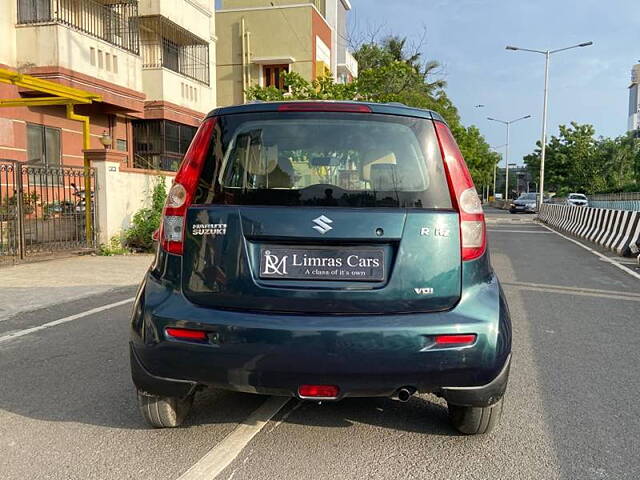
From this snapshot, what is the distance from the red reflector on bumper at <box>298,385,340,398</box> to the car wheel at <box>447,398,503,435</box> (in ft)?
2.25

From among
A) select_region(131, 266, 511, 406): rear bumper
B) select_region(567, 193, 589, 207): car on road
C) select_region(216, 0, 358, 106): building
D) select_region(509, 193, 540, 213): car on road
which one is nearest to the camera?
select_region(131, 266, 511, 406): rear bumper

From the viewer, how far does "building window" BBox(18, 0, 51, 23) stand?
14.7 metres

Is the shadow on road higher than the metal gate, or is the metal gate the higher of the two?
the metal gate

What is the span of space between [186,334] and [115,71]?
15522mm

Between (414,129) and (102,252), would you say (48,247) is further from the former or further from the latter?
(414,129)

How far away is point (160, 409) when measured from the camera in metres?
3.10

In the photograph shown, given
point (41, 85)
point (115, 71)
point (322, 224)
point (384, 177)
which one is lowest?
point (322, 224)

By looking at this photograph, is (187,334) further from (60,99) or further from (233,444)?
(60,99)

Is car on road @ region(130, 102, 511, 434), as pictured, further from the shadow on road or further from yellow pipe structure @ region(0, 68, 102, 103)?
yellow pipe structure @ region(0, 68, 102, 103)

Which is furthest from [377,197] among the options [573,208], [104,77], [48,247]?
[573,208]

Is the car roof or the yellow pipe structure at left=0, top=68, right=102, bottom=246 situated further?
the yellow pipe structure at left=0, top=68, right=102, bottom=246

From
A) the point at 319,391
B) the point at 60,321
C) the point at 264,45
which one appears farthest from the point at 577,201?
the point at 319,391

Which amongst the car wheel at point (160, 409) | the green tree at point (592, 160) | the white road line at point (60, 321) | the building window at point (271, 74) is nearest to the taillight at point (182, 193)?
the car wheel at point (160, 409)

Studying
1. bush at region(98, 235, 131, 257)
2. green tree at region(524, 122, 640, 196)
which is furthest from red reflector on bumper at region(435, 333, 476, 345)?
green tree at region(524, 122, 640, 196)
